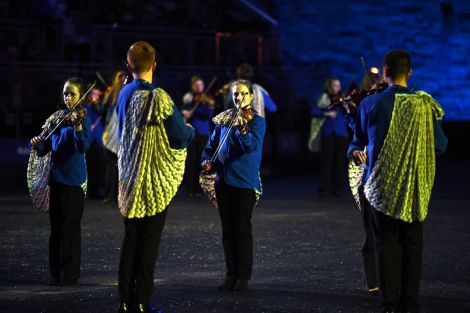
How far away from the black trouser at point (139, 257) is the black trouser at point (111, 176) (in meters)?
8.39

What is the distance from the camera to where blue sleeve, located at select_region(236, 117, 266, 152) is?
337 inches

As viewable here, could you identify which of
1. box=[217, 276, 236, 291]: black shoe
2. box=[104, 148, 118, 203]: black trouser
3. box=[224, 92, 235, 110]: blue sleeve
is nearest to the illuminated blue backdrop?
box=[104, 148, 118, 203]: black trouser

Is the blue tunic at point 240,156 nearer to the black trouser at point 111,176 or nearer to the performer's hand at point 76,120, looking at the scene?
the performer's hand at point 76,120

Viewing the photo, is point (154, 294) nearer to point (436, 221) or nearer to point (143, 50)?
point (143, 50)

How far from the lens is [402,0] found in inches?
1022

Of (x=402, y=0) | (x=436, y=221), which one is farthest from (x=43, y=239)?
(x=402, y=0)

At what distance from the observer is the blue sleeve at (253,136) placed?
28.1 ft

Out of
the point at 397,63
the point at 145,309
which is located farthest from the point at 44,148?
the point at 397,63

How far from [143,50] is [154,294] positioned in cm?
204

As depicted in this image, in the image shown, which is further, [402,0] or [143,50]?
[402,0]

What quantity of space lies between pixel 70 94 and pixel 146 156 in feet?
5.97

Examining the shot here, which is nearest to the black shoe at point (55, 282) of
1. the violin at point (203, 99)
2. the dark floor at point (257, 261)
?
the dark floor at point (257, 261)

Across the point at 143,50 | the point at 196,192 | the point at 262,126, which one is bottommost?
the point at 196,192

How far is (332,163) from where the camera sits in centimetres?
1708
